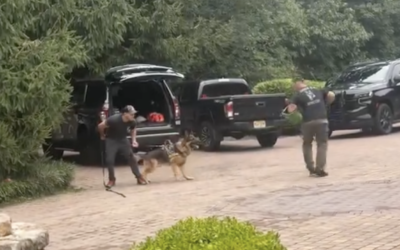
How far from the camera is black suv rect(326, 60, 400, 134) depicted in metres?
21.8

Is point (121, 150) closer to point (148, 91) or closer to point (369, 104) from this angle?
point (148, 91)

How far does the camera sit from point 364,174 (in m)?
14.3

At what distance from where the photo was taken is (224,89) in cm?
2156

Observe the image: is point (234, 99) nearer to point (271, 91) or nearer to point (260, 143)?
point (260, 143)

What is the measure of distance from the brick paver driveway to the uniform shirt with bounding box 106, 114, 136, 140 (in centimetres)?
87

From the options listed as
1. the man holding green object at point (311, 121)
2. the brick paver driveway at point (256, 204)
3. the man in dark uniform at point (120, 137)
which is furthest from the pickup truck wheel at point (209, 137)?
the man holding green object at point (311, 121)

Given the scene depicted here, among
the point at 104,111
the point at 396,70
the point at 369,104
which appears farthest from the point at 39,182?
the point at 396,70

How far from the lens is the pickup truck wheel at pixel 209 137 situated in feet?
66.6

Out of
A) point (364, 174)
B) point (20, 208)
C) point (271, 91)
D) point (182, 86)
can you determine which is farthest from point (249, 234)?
point (271, 91)

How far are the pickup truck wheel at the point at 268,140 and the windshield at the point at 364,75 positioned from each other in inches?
143

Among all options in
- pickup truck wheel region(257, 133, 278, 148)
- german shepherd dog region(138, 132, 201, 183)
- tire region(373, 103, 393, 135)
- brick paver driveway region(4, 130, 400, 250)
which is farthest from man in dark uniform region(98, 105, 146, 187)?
tire region(373, 103, 393, 135)

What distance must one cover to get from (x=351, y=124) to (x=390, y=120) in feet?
3.70

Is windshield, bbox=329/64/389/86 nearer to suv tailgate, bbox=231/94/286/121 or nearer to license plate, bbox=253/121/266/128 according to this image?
suv tailgate, bbox=231/94/286/121

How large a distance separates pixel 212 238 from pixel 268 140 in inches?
614
